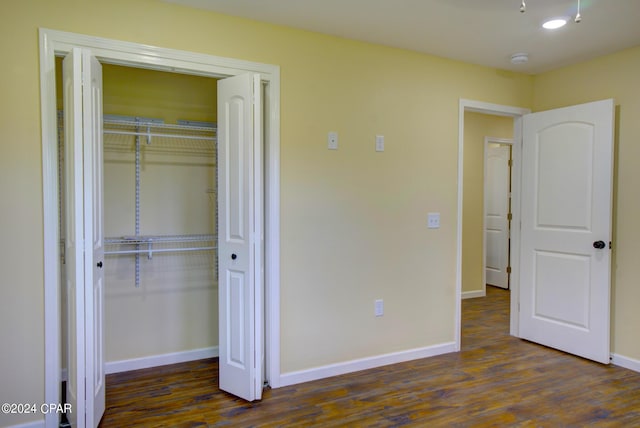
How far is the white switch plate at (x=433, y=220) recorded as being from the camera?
11.1 ft

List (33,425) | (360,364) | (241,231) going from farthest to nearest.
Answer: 1. (360,364)
2. (241,231)
3. (33,425)

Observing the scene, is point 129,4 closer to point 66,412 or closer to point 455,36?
point 455,36

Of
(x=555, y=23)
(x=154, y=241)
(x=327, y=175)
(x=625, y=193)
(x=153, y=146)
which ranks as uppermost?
(x=555, y=23)

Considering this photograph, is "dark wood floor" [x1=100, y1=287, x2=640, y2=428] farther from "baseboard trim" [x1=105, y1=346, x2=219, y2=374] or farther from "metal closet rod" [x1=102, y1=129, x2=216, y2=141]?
"metal closet rod" [x1=102, y1=129, x2=216, y2=141]

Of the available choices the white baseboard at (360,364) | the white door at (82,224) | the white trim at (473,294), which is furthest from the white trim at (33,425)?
the white trim at (473,294)

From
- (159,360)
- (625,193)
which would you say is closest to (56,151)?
(159,360)

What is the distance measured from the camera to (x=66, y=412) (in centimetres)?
235

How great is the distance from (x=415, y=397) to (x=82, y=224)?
90.3 inches

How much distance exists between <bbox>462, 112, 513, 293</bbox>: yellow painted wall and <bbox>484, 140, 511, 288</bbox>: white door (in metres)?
0.39

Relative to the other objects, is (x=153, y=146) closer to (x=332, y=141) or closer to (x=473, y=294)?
(x=332, y=141)

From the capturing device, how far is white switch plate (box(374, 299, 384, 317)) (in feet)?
10.5

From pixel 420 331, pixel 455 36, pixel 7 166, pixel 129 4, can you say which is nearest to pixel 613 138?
pixel 455 36

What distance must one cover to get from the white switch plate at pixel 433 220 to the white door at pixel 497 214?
279 cm

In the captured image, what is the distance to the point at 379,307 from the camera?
126 inches
